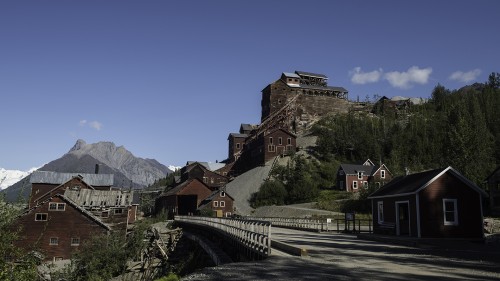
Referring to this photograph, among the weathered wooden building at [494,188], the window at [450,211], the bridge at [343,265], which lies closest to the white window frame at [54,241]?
the bridge at [343,265]

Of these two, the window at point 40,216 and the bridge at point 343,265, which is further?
the window at point 40,216

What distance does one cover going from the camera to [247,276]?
12.0 metres

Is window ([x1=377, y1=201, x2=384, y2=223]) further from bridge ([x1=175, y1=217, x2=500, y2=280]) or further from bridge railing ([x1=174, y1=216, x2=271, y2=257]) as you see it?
bridge railing ([x1=174, y1=216, x2=271, y2=257])

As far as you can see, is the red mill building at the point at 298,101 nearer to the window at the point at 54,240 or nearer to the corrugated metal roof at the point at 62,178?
the corrugated metal roof at the point at 62,178

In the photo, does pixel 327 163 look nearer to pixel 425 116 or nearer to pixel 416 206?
pixel 425 116

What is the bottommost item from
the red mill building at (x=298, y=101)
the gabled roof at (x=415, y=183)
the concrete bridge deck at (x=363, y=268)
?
the concrete bridge deck at (x=363, y=268)

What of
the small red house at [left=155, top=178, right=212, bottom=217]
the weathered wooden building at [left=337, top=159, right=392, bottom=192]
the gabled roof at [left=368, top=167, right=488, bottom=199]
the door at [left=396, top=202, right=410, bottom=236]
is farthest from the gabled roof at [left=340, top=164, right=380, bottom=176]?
the door at [left=396, top=202, right=410, bottom=236]

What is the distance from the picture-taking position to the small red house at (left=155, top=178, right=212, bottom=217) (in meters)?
76.6

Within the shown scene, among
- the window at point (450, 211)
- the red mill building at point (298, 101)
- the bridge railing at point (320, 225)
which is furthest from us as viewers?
the red mill building at point (298, 101)

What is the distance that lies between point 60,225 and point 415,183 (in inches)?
1477

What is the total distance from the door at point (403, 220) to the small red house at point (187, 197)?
167ft

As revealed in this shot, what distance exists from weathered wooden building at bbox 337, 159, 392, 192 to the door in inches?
1896

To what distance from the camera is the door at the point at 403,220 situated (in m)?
27.7

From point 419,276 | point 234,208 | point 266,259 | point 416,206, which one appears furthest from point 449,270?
point 234,208
